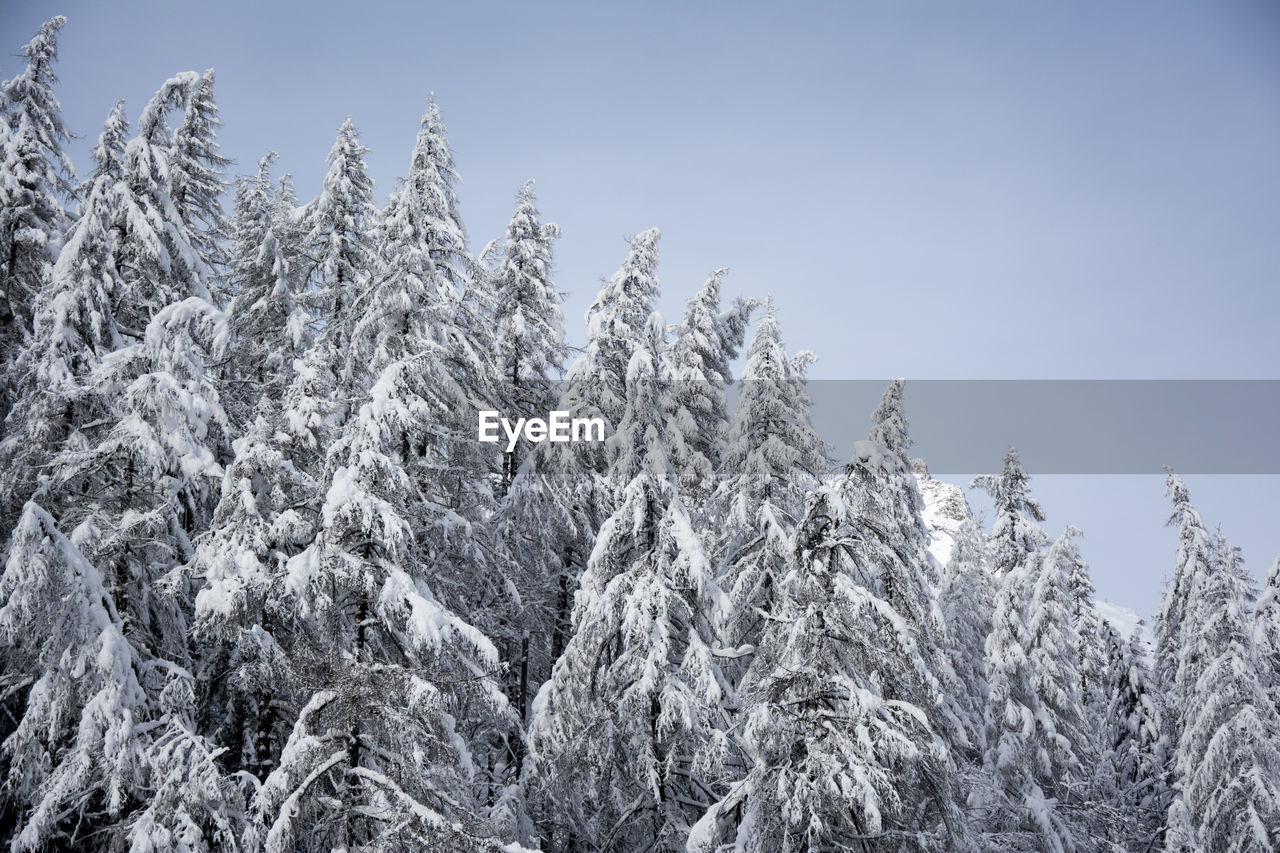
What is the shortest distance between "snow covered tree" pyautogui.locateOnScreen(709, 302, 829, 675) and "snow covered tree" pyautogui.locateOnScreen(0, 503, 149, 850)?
32.3 feet

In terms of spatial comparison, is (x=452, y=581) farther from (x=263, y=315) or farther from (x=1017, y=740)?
(x=1017, y=740)

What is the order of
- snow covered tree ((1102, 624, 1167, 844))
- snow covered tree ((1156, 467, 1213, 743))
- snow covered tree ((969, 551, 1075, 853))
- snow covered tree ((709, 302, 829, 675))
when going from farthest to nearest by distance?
snow covered tree ((1102, 624, 1167, 844)), snow covered tree ((1156, 467, 1213, 743)), snow covered tree ((969, 551, 1075, 853)), snow covered tree ((709, 302, 829, 675))

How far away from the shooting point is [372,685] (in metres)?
10.3

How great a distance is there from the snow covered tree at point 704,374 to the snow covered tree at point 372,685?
6.29m

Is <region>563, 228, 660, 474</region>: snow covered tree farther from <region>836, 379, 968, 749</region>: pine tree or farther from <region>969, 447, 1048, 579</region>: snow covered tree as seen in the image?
<region>969, 447, 1048, 579</region>: snow covered tree

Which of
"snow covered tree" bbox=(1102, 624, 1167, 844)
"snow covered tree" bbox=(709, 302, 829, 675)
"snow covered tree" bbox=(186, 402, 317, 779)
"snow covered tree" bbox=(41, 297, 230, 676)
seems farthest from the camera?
"snow covered tree" bbox=(1102, 624, 1167, 844)

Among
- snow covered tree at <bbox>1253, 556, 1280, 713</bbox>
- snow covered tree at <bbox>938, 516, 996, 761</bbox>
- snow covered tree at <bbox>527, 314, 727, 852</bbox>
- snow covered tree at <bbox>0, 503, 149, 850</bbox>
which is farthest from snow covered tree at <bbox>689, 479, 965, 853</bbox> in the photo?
snow covered tree at <bbox>1253, 556, 1280, 713</bbox>

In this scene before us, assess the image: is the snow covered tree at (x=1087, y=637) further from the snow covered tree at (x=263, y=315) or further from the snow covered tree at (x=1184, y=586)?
the snow covered tree at (x=263, y=315)

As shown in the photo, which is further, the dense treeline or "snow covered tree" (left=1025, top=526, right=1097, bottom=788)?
"snow covered tree" (left=1025, top=526, right=1097, bottom=788)

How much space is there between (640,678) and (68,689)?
27.2 ft

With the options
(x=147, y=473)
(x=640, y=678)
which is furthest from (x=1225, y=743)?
(x=147, y=473)

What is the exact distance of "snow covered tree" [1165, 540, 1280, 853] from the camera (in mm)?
20766

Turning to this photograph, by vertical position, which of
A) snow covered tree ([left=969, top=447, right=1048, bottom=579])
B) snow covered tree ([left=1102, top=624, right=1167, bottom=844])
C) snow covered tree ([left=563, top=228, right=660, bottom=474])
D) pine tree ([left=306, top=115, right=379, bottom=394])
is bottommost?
snow covered tree ([left=1102, top=624, right=1167, bottom=844])

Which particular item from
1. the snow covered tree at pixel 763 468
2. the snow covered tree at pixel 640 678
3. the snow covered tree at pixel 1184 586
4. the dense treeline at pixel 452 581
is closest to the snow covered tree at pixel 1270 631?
the dense treeline at pixel 452 581
